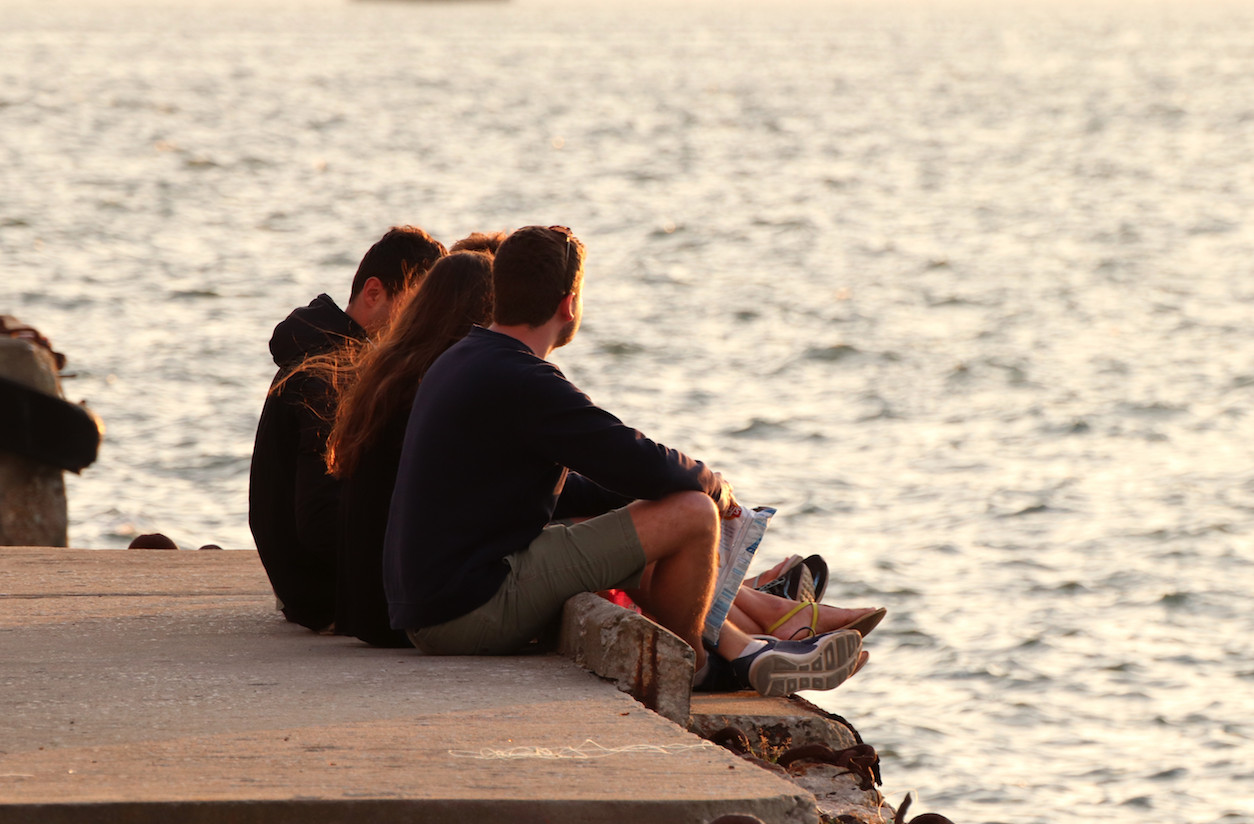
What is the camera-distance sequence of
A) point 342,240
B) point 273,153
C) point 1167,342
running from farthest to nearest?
point 273,153 → point 342,240 → point 1167,342

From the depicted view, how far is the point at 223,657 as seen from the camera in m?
5.07

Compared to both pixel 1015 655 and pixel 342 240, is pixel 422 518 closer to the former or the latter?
pixel 1015 655

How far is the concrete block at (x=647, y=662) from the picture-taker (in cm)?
460

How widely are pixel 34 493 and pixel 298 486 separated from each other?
3.83 metres

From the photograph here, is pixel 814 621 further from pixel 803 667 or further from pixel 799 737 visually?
pixel 799 737

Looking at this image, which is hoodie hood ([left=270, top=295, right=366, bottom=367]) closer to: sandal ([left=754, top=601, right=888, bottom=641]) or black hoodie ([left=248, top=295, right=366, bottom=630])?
black hoodie ([left=248, top=295, right=366, bottom=630])

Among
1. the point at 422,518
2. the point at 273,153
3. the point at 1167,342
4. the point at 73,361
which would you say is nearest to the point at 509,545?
the point at 422,518

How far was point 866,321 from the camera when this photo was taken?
22.1 metres

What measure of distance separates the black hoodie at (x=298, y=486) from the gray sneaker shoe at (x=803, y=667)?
1396 millimetres

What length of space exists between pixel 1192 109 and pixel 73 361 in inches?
1803

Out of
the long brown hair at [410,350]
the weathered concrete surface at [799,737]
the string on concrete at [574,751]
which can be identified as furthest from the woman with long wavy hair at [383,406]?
the string on concrete at [574,751]

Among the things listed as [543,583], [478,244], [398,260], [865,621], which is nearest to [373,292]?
[398,260]

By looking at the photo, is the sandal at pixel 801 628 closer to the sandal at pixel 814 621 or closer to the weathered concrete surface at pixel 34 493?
the sandal at pixel 814 621

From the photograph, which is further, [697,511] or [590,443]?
[697,511]
